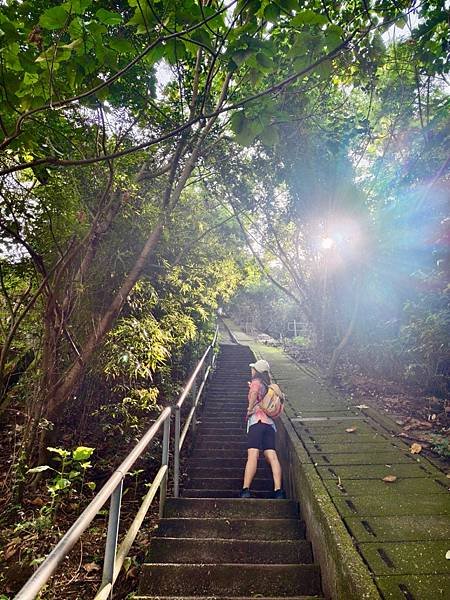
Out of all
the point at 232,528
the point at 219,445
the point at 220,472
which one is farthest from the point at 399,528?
the point at 219,445

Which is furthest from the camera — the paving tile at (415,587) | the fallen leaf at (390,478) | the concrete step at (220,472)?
the concrete step at (220,472)

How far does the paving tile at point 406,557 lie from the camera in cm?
202

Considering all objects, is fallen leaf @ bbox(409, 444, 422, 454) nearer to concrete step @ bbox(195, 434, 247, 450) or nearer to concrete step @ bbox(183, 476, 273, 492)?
concrete step @ bbox(183, 476, 273, 492)

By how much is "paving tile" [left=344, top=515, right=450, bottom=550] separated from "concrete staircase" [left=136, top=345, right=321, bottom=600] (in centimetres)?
46

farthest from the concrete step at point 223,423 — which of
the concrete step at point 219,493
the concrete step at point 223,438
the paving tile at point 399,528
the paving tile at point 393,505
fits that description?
the paving tile at point 399,528

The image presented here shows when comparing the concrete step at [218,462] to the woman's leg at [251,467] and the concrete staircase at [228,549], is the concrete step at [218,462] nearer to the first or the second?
the concrete staircase at [228,549]

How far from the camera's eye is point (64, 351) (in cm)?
421

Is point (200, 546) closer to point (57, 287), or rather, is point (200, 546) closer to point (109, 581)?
point (109, 581)

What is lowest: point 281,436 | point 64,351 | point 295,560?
point 295,560

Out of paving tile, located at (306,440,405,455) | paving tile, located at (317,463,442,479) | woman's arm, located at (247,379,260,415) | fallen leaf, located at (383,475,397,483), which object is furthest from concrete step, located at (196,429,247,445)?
fallen leaf, located at (383,475,397,483)

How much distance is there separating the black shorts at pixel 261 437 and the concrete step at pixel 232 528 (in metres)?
1.05

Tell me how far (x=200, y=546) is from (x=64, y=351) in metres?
2.72

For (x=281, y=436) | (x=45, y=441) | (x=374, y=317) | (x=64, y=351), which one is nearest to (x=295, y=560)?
(x=281, y=436)

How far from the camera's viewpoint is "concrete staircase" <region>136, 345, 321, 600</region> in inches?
92.5
